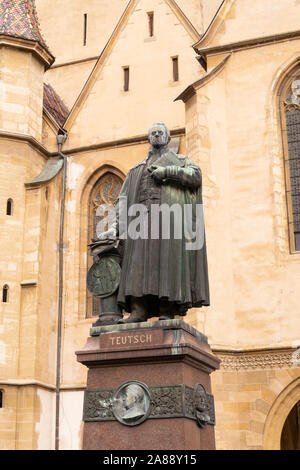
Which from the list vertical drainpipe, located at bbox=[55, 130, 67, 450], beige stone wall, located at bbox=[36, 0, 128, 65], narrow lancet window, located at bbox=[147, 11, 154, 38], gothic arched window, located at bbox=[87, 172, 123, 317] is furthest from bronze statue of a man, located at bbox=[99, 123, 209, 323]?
beige stone wall, located at bbox=[36, 0, 128, 65]

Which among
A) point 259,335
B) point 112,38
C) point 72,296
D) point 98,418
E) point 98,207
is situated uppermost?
point 112,38

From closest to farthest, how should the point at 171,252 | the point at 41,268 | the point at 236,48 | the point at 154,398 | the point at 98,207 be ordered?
the point at 154,398
the point at 171,252
the point at 236,48
the point at 41,268
the point at 98,207

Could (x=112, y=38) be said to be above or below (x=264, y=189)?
above

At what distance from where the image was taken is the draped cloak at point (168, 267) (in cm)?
670

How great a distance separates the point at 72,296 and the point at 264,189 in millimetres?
5856

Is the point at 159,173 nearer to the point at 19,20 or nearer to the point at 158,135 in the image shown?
the point at 158,135

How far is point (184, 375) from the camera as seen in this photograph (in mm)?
6227

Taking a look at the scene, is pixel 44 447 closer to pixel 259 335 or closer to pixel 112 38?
pixel 259 335

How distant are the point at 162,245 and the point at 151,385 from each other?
127cm

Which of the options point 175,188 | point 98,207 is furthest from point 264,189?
point 175,188

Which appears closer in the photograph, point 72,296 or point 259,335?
point 259,335

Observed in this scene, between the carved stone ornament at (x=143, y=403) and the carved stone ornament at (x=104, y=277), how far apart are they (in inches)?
38.9

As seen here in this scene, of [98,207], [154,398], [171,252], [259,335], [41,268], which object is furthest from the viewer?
[98,207]

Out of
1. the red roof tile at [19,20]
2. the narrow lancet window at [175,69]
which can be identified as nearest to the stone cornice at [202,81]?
the narrow lancet window at [175,69]
